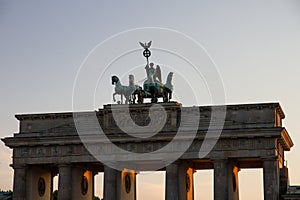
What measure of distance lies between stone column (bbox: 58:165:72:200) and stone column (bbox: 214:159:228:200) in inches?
490

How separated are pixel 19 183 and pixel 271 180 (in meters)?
21.3

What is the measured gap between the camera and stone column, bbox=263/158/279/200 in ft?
190

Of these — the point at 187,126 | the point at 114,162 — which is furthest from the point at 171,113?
the point at 114,162

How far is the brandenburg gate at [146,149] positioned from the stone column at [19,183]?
85 millimetres

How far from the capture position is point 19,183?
63.0 metres

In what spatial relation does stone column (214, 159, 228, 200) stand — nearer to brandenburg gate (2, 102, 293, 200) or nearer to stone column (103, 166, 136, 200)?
brandenburg gate (2, 102, 293, 200)

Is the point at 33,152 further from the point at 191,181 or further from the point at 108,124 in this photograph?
the point at 191,181

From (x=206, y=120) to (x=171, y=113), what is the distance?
301 centimetres

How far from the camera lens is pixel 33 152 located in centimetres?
6319

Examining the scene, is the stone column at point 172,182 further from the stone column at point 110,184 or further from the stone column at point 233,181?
the stone column at point 110,184

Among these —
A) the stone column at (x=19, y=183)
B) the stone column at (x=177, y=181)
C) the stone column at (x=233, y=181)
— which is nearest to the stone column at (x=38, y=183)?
the stone column at (x=19, y=183)

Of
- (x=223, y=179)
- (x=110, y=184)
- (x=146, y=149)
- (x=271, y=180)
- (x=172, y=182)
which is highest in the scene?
(x=146, y=149)

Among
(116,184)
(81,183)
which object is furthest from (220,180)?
(81,183)

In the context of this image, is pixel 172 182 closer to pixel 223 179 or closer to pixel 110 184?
pixel 223 179
